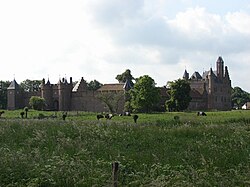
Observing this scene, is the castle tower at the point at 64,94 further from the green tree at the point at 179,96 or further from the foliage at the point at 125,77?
the green tree at the point at 179,96

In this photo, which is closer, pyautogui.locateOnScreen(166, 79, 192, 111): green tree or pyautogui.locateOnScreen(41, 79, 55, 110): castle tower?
pyautogui.locateOnScreen(166, 79, 192, 111): green tree

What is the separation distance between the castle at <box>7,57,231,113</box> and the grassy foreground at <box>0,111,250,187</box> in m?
91.9

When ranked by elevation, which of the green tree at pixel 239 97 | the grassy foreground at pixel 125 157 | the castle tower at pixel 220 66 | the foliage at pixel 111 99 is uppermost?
the castle tower at pixel 220 66

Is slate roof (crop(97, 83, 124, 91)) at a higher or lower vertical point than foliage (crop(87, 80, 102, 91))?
lower

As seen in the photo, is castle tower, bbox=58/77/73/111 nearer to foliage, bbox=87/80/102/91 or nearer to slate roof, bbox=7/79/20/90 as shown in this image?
slate roof, bbox=7/79/20/90

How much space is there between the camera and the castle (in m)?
121

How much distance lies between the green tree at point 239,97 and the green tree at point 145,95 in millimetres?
80054

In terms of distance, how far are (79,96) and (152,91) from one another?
125 feet

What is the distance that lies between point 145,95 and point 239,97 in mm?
95136

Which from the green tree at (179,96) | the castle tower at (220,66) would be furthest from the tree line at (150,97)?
the castle tower at (220,66)

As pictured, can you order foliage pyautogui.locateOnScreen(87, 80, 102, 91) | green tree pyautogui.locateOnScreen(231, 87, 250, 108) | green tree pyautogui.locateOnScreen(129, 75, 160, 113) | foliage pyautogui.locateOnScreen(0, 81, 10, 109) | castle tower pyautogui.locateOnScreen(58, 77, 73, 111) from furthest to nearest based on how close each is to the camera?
green tree pyautogui.locateOnScreen(231, 87, 250, 108)
foliage pyautogui.locateOnScreen(87, 80, 102, 91)
foliage pyautogui.locateOnScreen(0, 81, 10, 109)
castle tower pyautogui.locateOnScreen(58, 77, 73, 111)
green tree pyautogui.locateOnScreen(129, 75, 160, 113)

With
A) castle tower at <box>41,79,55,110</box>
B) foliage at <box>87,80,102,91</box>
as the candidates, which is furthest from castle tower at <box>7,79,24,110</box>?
foliage at <box>87,80,102,91</box>

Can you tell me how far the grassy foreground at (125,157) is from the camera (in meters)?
10.3

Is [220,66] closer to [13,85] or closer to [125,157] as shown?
[13,85]
